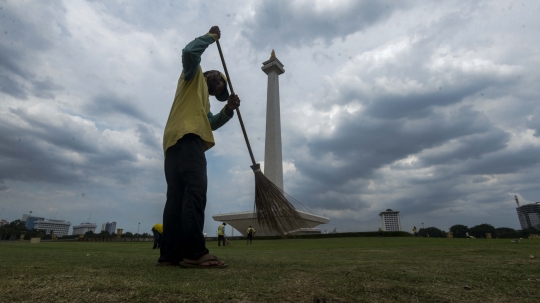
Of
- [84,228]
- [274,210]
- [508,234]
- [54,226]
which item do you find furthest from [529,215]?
[54,226]

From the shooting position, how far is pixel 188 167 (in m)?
2.70

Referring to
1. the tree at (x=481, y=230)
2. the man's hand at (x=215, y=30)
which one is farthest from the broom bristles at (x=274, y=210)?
the tree at (x=481, y=230)

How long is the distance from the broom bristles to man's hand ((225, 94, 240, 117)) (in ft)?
3.34

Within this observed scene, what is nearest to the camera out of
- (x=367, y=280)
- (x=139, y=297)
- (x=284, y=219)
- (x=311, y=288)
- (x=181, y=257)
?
(x=139, y=297)

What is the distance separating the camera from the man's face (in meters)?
3.56

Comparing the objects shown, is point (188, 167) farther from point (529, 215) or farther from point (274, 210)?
point (529, 215)

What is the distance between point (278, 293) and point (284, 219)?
2313 millimetres

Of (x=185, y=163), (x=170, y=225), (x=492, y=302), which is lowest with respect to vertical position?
(x=492, y=302)

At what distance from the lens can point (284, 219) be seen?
12.2 feet

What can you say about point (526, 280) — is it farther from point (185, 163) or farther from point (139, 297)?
point (185, 163)

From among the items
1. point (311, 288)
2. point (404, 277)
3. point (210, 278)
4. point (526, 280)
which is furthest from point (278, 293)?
point (526, 280)

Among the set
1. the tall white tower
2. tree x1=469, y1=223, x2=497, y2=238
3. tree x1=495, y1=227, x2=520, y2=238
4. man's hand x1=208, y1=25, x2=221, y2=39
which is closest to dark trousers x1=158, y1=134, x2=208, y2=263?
man's hand x1=208, y1=25, x2=221, y2=39

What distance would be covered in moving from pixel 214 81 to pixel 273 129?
25482 mm

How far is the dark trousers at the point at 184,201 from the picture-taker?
255 centimetres
